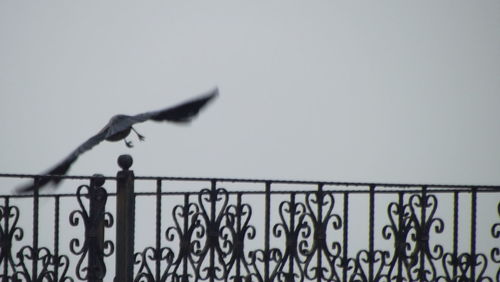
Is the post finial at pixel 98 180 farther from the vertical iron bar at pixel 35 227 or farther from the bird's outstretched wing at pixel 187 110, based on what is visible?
the bird's outstretched wing at pixel 187 110

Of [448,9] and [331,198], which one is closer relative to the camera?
[331,198]

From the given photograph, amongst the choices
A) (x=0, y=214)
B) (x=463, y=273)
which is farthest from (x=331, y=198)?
(x=0, y=214)

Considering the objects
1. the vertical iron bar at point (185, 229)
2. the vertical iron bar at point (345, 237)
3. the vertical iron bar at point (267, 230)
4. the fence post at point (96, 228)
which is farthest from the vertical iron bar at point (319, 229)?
the fence post at point (96, 228)

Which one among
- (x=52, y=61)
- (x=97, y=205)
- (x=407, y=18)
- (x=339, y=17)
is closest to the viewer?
(x=97, y=205)

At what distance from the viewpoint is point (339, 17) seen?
56.1m

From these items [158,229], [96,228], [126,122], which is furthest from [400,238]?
[126,122]

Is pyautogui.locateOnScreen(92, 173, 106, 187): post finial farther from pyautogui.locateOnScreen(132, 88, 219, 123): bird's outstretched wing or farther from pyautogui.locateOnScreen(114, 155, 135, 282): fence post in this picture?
pyautogui.locateOnScreen(132, 88, 219, 123): bird's outstretched wing

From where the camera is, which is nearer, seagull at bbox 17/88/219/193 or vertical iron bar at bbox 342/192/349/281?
vertical iron bar at bbox 342/192/349/281

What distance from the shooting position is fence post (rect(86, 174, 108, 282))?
5289 mm

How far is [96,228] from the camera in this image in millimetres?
5273

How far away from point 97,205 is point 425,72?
857 inches

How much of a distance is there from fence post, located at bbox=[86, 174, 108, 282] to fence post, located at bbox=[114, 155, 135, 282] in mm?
103

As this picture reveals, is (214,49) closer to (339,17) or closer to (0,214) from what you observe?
(339,17)

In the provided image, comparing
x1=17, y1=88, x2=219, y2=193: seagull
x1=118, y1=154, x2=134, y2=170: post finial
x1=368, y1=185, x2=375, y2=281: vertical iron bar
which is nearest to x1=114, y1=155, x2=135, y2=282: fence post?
x1=118, y1=154, x2=134, y2=170: post finial
